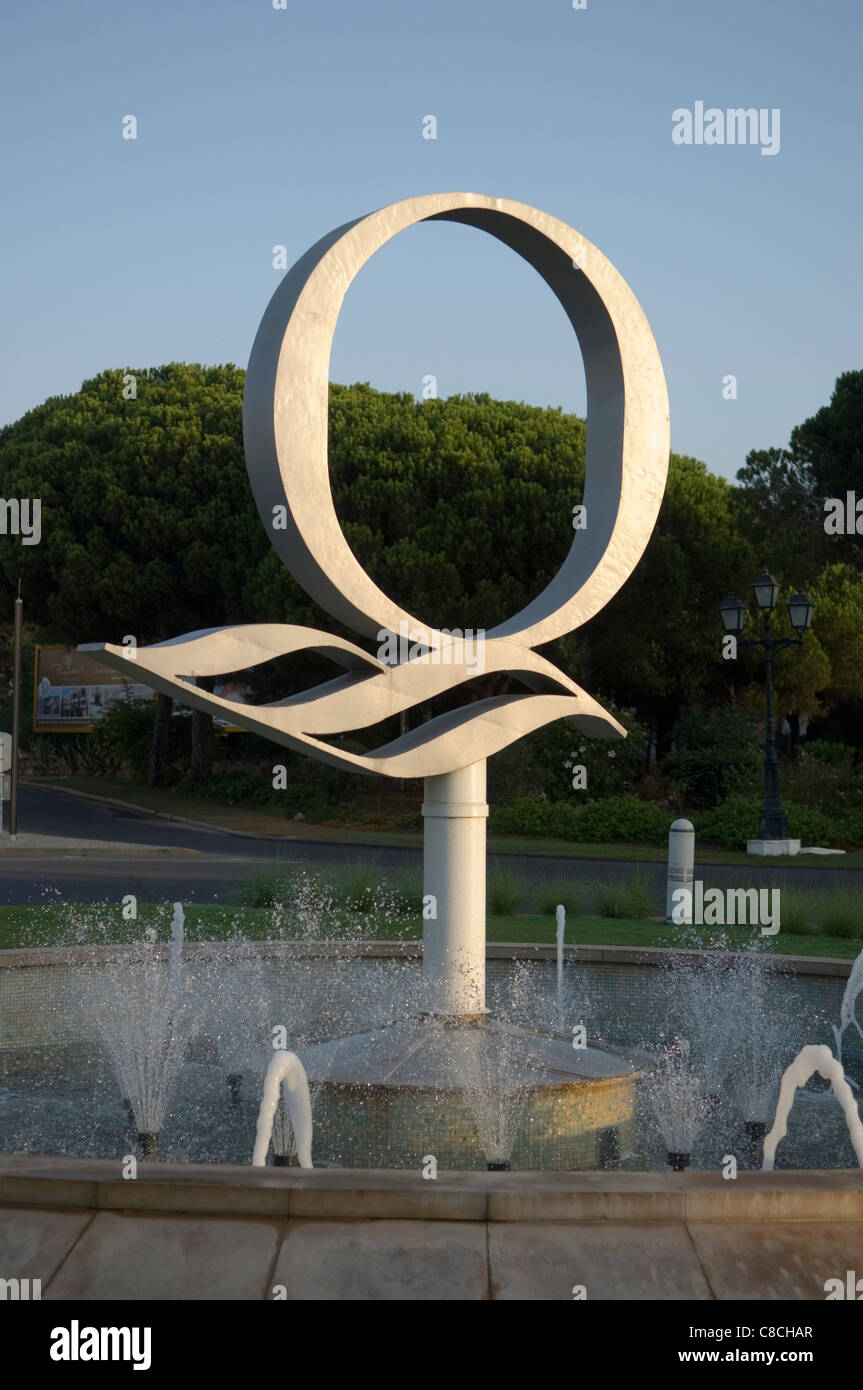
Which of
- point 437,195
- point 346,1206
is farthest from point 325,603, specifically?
point 346,1206

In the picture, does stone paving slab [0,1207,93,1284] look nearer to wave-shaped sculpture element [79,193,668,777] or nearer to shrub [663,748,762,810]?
wave-shaped sculpture element [79,193,668,777]

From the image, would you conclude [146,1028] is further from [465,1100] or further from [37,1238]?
[37,1238]

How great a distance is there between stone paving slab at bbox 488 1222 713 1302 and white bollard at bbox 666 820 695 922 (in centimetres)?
900

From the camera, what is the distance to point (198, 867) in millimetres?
18203

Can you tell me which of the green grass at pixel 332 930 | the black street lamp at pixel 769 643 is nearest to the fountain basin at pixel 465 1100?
the green grass at pixel 332 930

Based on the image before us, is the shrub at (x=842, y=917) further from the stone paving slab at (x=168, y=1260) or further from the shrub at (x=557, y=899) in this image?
the stone paving slab at (x=168, y=1260)

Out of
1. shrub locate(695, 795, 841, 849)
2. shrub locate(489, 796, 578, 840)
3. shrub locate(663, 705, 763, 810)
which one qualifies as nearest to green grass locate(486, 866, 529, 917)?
shrub locate(695, 795, 841, 849)

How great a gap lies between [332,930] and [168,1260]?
7.72 meters

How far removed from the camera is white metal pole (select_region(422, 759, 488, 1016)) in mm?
6770

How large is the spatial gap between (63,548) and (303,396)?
27.3 m

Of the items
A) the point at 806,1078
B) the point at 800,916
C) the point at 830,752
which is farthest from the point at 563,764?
the point at 806,1078

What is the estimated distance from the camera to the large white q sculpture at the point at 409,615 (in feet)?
20.3

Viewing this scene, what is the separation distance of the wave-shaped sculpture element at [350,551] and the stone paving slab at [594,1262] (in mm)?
2838

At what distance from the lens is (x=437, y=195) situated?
22.1 feet
